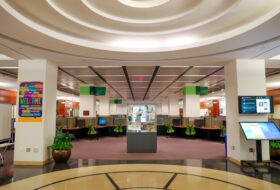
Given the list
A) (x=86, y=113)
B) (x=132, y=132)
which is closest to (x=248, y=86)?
(x=132, y=132)

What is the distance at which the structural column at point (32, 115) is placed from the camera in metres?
5.87

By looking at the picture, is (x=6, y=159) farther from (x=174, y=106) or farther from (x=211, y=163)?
(x=174, y=106)

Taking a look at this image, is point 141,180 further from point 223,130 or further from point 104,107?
point 104,107

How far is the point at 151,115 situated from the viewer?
8.20 meters

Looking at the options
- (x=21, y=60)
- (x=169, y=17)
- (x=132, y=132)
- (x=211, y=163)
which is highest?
(x=169, y=17)

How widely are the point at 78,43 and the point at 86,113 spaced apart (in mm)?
8074

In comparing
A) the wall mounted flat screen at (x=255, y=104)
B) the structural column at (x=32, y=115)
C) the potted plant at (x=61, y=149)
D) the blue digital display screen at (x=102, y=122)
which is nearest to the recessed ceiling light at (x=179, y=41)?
the wall mounted flat screen at (x=255, y=104)

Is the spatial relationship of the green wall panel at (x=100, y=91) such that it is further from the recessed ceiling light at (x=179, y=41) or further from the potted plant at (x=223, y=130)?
the recessed ceiling light at (x=179, y=41)

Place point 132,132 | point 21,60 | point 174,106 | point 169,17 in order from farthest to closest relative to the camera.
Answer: point 174,106 → point 132,132 → point 21,60 → point 169,17

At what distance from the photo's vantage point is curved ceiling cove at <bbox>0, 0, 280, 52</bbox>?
366cm

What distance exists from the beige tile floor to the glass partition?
2.49 metres

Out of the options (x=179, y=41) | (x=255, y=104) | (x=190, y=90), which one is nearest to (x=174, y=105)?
(x=190, y=90)

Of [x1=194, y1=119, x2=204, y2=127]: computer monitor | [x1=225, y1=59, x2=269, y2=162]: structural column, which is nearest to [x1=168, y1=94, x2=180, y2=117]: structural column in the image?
[x1=194, y1=119, x2=204, y2=127]: computer monitor

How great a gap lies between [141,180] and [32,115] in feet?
12.8
